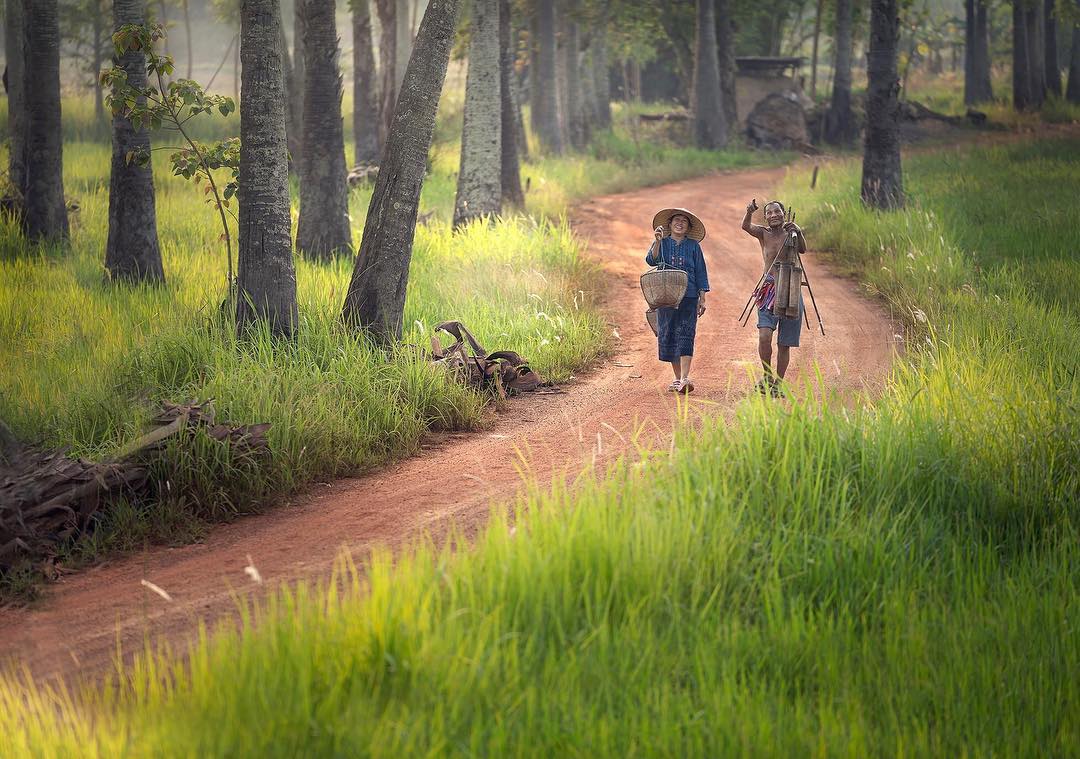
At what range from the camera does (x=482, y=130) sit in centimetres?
1653

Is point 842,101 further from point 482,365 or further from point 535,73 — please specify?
point 482,365

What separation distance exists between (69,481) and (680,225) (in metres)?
5.42

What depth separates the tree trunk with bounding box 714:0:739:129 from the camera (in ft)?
111

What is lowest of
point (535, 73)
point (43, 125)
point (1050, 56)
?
point (43, 125)

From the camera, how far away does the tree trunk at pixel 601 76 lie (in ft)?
110

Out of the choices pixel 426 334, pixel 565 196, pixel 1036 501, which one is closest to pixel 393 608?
pixel 1036 501

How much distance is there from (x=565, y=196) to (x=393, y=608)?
729 inches

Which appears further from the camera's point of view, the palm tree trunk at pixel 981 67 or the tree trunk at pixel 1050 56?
the palm tree trunk at pixel 981 67

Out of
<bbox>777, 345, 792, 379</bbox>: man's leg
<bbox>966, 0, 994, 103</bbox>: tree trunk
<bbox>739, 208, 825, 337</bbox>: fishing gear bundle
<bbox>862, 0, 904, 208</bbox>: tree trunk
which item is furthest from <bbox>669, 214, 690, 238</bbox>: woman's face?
<bbox>966, 0, 994, 103</bbox>: tree trunk

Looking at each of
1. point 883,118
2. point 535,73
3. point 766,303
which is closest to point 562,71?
point 535,73

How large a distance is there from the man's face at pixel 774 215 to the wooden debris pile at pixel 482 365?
97.4 inches

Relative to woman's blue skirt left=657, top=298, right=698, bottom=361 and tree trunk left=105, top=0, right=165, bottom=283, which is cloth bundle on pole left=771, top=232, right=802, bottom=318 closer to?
woman's blue skirt left=657, top=298, right=698, bottom=361

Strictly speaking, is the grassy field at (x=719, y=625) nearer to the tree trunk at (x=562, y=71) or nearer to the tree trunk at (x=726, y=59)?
the tree trunk at (x=562, y=71)

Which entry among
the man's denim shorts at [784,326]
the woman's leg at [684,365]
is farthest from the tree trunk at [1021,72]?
the woman's leg at [684,365]
